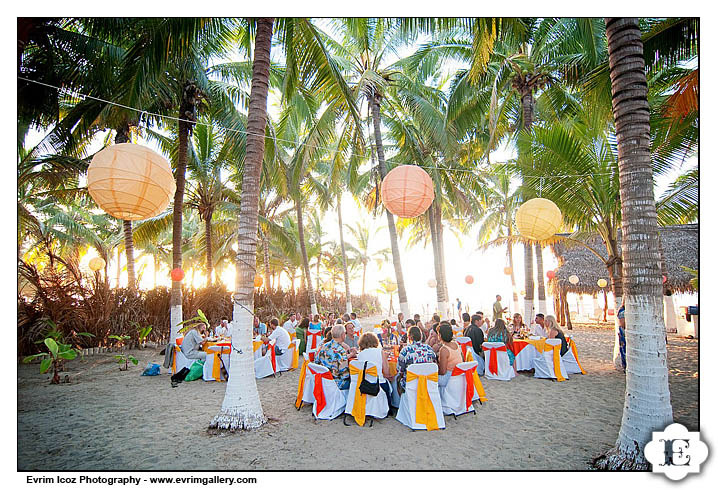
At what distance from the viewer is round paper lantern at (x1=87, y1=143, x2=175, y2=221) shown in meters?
3.79

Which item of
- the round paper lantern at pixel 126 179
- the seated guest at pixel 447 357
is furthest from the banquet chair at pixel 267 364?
the round paper lantern at pixel 126 179

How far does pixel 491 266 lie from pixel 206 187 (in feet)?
102

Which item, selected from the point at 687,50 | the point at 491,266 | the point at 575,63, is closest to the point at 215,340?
the point at 687,50

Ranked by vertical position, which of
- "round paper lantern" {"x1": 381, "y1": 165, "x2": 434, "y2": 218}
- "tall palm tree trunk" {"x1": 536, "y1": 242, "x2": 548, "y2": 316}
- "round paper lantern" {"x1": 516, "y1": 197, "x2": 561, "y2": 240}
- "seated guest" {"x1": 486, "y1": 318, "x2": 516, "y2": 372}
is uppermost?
"round paper lantern" {"x1": 381, "y1": 165, "x2": 434, "y2": 218}

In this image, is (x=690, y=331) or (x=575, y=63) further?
(x=690, y=331)

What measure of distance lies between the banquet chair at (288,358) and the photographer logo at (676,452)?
6.77 meters

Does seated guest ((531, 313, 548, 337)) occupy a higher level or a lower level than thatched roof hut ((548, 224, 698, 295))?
lower

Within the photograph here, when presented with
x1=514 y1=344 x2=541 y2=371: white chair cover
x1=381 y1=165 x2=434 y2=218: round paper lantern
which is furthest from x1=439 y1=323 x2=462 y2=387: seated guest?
x1=514 y1=344 x2=541 y2=371: white chair cover

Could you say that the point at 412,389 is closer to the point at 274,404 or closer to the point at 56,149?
the point at 274,404

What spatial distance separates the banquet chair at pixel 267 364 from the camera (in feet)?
25.6

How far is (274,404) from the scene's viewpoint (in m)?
5.85

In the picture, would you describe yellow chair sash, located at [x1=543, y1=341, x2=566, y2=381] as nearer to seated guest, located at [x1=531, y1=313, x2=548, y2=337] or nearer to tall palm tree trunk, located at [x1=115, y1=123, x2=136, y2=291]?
seated guest, located at [x1=531, y1=313, x2=548, y2=337]

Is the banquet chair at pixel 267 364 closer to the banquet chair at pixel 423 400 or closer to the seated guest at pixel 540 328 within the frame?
the banquet chair at pixel 423 400

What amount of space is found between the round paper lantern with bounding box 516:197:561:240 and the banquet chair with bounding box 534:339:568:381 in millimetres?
2519
